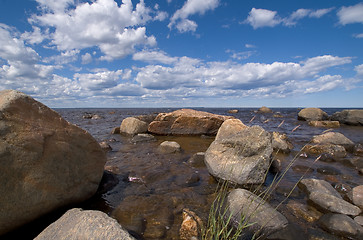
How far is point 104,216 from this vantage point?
98.3 inches

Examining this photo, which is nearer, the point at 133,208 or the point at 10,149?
the point at 10,149

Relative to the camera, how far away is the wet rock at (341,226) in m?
3.04

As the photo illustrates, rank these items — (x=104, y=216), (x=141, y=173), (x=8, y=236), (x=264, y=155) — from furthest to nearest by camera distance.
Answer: (x=141, y=173)
(x=264, y=155)
(x=8, y=236)
(x=104, y=216)

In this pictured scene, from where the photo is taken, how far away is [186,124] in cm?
1222

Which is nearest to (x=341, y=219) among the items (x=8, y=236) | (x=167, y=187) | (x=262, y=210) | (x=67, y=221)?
(x=262, y=210)

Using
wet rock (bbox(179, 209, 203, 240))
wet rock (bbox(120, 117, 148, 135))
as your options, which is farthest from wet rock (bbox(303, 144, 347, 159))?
wet rock (bbox(120, 117, 148, 135))

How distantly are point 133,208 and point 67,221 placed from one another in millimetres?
1388

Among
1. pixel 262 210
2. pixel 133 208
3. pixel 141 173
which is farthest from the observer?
pixel 141 173

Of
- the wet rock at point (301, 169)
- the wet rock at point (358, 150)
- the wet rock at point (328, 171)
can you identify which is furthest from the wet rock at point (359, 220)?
the wet rock at point (358, 150)

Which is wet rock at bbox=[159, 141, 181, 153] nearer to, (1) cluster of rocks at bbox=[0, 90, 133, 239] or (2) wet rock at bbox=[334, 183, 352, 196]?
(1) cluster of rocks at bbox=[0, 90, 133, 239]

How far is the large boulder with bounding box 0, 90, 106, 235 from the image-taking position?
111 inches

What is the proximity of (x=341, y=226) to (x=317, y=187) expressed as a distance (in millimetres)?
1452

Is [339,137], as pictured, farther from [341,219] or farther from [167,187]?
[167,187]

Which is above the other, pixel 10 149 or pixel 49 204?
pixel 10 149
